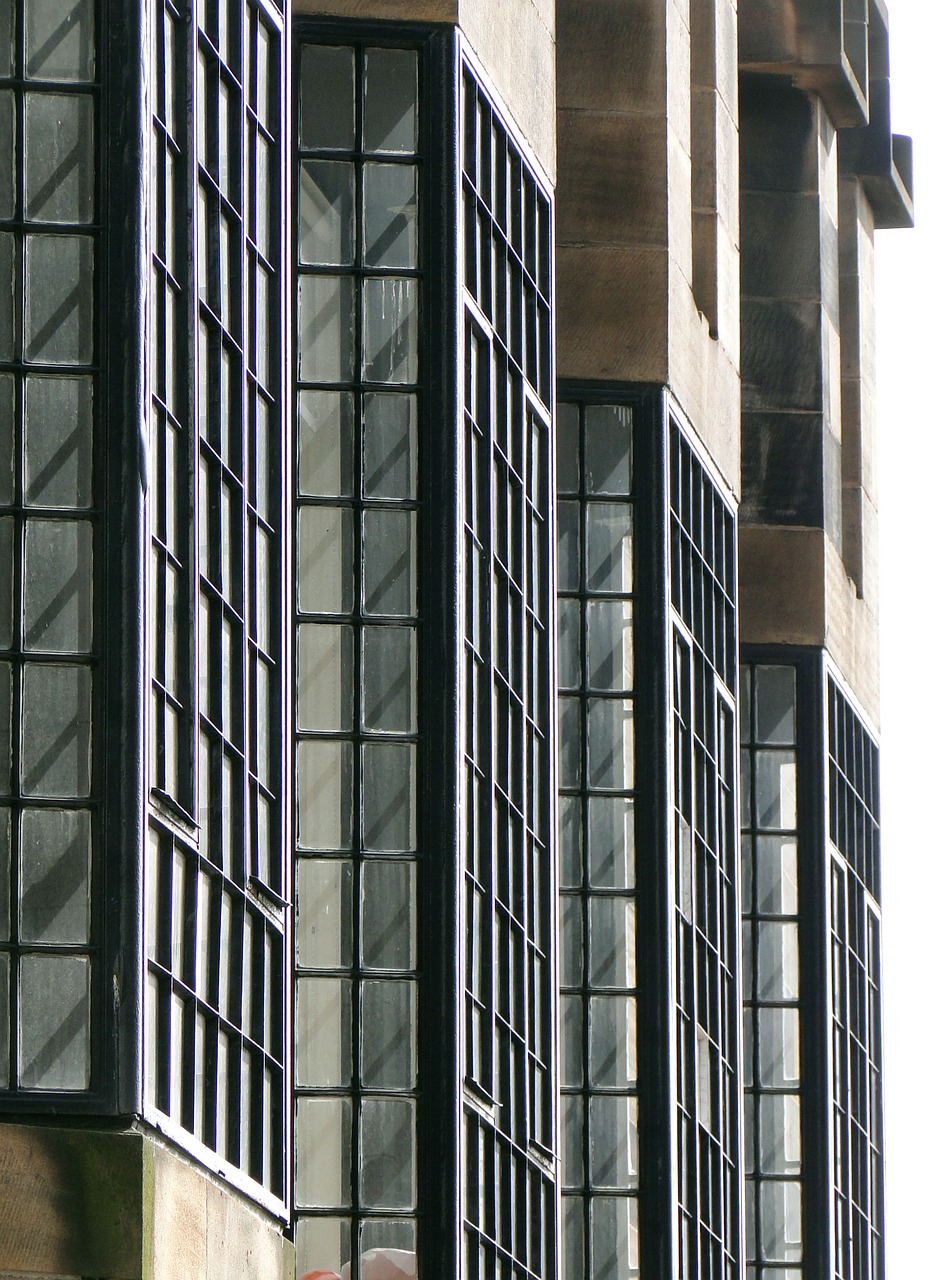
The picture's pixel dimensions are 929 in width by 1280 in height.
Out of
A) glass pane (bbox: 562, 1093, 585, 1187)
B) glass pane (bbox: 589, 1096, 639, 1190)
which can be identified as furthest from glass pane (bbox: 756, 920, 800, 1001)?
glass pane (bbox: 562, 1093, 585, 1187)

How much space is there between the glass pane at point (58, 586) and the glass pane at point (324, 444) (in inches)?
342

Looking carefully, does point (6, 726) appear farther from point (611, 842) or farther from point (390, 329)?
point (611, 842)

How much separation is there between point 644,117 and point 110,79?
62.4ft

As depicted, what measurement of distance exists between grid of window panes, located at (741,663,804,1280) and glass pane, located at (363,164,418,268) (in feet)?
67.0

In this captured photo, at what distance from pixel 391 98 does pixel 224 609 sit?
9.06m

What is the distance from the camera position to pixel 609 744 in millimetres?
37875

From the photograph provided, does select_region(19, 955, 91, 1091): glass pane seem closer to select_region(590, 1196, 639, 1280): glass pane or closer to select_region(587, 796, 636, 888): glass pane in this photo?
select_region(590, 1196, 639, 1280): glass pane

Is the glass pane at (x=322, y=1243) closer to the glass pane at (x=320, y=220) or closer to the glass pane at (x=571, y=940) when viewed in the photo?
the glass pane at (x=320, y=220)

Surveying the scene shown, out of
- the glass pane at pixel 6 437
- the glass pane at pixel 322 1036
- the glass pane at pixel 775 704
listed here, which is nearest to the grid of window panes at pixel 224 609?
the glass pane at pixel 6 437

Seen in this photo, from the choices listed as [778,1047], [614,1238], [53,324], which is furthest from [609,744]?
[53,324]

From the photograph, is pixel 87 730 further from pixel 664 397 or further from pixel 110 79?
pixel 664 397

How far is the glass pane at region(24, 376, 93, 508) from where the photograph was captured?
20.1 meters

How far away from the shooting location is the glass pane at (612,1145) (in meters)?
36.8

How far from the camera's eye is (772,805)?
159 ft
